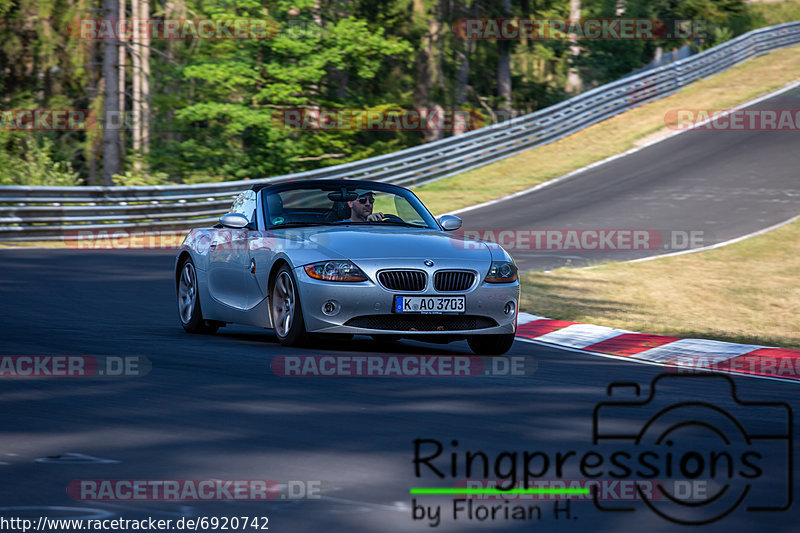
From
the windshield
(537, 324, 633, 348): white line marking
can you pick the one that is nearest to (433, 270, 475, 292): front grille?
the windshield

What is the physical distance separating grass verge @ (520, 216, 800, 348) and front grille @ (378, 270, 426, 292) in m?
3.98

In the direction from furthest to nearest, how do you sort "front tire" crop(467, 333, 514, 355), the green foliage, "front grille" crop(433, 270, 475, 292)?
the green foliage < "front tire" crop(467, 333, 514, 355) < "front grille" crop(433, 270, 475, 292)

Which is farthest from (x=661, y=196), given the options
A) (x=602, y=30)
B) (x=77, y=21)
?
(x=602, y=30)

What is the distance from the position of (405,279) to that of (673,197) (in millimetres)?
17841

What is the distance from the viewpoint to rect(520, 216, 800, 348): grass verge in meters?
12.9

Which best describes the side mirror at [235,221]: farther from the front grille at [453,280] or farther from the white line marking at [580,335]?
the white line marking at [580,335]

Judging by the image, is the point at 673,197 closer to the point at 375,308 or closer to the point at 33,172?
the point at 33,172

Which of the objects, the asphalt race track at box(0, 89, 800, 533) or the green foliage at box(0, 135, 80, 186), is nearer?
the asphalt race track at box(0, 89, 800, 533)

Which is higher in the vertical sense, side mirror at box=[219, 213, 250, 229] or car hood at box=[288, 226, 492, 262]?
side mirror at box=[219, 213, 250, 229]

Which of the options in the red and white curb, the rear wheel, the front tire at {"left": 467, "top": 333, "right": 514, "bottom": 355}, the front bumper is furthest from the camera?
the rear wheel

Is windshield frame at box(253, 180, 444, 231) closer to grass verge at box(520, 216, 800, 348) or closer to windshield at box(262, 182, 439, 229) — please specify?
windshield at box(262, 182, 439, 229)

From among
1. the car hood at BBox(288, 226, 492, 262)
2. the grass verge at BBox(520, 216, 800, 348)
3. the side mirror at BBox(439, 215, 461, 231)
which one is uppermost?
the side mirror at BBox(439, 215, 461, 231)

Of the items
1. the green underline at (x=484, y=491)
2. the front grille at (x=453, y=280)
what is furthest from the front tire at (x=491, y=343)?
the green underline at (x=484, y=491)

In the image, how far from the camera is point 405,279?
8875mm
